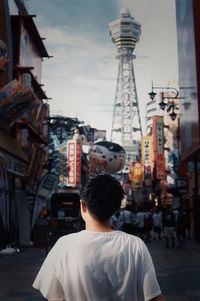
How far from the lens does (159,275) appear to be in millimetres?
11297

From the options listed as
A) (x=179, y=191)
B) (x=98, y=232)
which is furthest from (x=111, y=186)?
(x=179, y=191)

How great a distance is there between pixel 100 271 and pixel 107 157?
21443 millimetres

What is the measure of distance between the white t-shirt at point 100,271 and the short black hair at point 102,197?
13cm

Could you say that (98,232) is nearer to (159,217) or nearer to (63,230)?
(63,230)

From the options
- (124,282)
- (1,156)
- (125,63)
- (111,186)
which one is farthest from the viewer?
(125,63)

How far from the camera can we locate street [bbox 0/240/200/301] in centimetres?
885

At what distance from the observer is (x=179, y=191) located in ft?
128

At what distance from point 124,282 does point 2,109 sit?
1667 cm

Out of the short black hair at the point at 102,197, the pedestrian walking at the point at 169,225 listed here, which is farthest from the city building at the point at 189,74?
the short black hair at the point at 102,197

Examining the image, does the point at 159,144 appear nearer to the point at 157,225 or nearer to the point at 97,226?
the point at 157,225

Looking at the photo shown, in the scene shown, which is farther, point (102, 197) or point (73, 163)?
point (73, 163)

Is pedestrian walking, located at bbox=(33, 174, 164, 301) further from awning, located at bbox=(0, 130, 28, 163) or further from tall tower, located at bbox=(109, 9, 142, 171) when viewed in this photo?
tall tower, located at bbox=(109, 9, 142, 171)

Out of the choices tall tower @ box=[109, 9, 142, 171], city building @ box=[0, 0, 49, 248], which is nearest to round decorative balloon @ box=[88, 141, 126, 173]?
city building @ box=[0, 0, 49, 248]

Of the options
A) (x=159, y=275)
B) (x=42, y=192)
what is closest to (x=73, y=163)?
(x=42, y=192)
